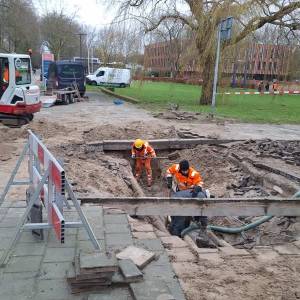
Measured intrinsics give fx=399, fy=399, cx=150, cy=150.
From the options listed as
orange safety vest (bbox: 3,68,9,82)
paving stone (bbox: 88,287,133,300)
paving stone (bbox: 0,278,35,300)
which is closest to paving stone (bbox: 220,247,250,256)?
paving stone (bbox: 88,287,133,300)

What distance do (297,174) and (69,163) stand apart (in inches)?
203

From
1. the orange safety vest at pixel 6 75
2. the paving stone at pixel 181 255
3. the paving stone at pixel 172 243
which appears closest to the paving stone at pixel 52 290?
the paving stone at pixel 181 255

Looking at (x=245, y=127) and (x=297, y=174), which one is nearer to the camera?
(x=297, y=174)

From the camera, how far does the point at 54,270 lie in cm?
422

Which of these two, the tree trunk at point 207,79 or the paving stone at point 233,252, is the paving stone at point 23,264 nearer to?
the paving stone at point 233,252

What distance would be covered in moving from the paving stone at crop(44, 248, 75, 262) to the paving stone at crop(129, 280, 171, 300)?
0.93 m

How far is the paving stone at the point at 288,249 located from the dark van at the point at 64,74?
74.1 feet

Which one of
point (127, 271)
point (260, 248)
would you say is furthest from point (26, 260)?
point (260, 248)

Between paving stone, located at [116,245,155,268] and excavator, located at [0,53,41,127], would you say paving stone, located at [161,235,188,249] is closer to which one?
paving stone, located at [116,245,155,268]

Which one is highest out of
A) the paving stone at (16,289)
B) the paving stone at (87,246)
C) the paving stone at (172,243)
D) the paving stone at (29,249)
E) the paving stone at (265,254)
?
the paving stone at (87,246)

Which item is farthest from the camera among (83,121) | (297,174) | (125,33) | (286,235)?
(125,33)

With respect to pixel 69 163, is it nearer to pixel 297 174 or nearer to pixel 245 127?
pixel 297 174

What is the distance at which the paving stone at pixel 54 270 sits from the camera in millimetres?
4094

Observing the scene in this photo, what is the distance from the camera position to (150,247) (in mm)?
4863
